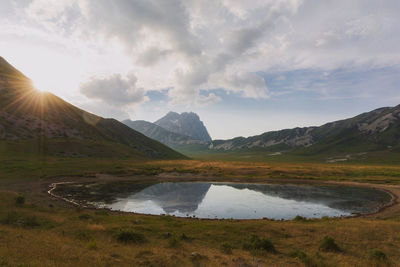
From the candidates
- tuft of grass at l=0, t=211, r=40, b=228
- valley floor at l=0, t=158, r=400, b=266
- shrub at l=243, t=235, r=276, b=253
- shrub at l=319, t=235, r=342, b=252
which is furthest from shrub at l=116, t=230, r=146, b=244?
shrub at l=319, t=235, r=342, b=252

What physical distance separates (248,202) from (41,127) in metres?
152

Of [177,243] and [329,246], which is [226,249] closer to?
[177,243]

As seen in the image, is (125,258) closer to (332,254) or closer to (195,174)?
(332,254)

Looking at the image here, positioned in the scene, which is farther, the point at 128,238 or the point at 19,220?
the point at 19,220

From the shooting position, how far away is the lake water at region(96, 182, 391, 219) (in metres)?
42.7

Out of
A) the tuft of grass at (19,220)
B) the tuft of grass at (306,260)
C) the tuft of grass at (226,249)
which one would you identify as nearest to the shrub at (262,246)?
the tuft of grass at (226,249)

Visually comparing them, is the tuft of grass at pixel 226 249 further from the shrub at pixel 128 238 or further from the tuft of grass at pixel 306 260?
the shrub at pixel 128 238

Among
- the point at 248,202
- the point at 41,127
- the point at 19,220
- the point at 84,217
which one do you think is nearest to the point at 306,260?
the point at 84,217

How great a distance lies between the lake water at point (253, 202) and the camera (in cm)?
4272

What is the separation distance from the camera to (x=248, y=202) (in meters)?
52.1

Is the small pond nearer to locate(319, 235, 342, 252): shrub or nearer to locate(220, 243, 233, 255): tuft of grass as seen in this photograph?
locate(319, 235, 342, 252): shrub

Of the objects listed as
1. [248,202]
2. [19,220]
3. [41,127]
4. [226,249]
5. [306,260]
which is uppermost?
[41,127]

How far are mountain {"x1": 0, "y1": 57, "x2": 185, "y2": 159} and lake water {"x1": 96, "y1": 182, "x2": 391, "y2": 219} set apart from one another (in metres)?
87.6

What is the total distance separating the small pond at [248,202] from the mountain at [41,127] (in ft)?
270
